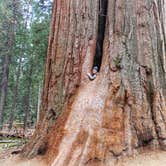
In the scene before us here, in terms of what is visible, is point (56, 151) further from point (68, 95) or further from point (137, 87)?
point (137, 87)

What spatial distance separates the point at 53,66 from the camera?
574cm

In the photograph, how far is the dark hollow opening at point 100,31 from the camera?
5.62m

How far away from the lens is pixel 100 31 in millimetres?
5746

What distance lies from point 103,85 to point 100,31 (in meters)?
1.04

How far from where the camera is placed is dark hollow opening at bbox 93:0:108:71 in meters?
5.62

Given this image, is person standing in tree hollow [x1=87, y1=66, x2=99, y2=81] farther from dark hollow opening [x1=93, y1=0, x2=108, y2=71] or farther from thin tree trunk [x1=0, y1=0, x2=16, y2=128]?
thin tree trunk [x1=0, y1=0, x2=16, y2=128]

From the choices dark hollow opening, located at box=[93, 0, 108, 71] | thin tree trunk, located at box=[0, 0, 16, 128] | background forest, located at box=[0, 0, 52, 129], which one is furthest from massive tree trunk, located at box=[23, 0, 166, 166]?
thin tree trunk, located at box=[0, 0, 16, 128]

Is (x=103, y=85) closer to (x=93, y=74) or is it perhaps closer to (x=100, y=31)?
(x=93, y=74)

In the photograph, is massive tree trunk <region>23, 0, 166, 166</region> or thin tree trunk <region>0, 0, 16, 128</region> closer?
massive tree trunk <region>23, 0, 166, 166</region>

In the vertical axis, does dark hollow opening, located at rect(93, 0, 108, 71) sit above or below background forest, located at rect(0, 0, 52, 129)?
below

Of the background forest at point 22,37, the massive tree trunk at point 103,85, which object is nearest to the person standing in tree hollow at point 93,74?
the massive tree trunk at point 103,85

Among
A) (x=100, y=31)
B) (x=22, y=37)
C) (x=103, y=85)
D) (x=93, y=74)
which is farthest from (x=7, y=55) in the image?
(x=103, y=85)

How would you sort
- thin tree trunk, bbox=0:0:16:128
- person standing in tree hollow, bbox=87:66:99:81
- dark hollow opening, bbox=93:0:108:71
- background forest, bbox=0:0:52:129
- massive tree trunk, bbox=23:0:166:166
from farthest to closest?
thin tree trunk, bbox=0:0:16:128 < background forest, bbox=0:0:52:129 < dark hollow opening, bbox=93:0:108:71 < person standing in tree hollow, bbox=87:66:99:81 < massive tree trunk, bbox=23:0:166:166

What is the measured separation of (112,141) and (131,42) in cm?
153
